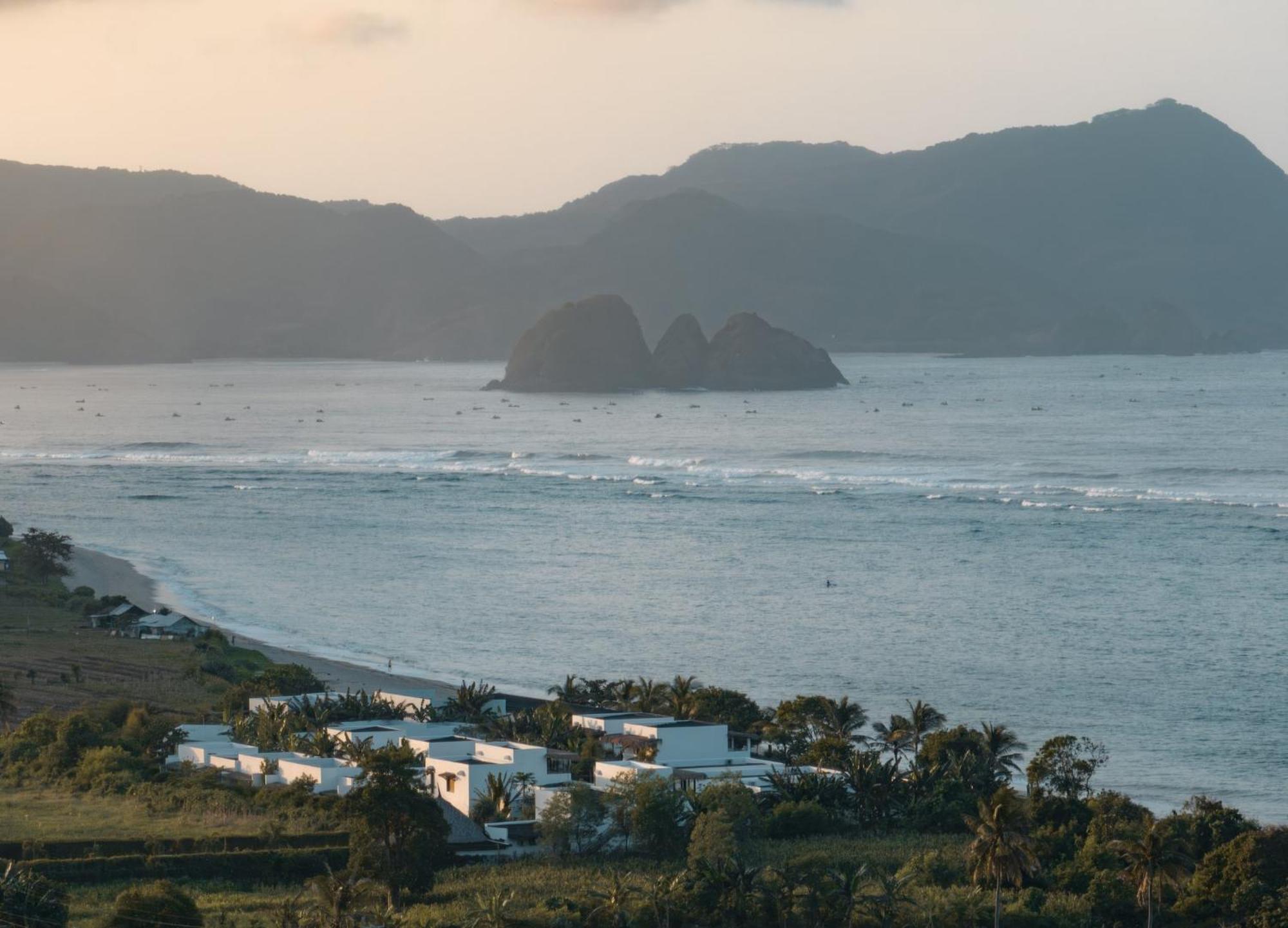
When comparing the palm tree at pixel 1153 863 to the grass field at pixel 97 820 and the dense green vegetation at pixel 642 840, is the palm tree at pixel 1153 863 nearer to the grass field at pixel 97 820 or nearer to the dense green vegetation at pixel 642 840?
the dense green vegetation at pixel 642 840

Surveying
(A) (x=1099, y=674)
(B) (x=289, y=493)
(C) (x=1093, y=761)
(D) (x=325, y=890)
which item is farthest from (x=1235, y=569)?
(B) (x=289, y=493)

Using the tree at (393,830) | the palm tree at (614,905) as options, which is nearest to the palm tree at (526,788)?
the tree at (393,830)

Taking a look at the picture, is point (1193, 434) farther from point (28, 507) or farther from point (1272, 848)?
point (1272, 848)

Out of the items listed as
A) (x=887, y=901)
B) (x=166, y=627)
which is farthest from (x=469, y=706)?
(x=166, y=627)

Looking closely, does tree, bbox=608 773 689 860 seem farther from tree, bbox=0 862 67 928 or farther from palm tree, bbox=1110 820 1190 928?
tree, bbox=0 862 67 928

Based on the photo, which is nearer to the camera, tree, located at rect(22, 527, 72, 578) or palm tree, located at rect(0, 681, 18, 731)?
palm tree, located at rect(0, 681, 18, 731)

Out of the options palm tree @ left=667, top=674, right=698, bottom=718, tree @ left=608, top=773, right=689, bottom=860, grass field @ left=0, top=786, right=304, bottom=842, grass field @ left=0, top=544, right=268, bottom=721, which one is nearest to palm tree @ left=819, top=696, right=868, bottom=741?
palm tree @ left=667, top=674, right=698, bottom=718
